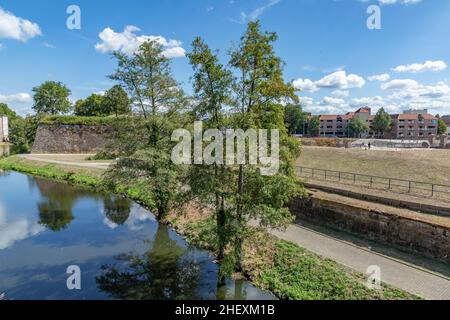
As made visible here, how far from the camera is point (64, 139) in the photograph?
138 ft

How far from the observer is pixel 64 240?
46.0ft

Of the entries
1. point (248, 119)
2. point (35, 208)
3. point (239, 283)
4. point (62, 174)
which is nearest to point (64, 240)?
point (35, 208)

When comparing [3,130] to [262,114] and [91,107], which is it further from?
[262,114]

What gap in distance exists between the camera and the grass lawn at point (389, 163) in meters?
20.3

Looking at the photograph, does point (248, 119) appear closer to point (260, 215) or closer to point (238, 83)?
point (238, 83)

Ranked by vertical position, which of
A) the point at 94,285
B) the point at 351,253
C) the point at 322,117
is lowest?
the point at 94,285

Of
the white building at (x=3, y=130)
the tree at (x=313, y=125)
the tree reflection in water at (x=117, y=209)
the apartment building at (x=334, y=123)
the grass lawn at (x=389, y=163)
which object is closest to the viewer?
the tree reflection in water at (x=117, y=209)

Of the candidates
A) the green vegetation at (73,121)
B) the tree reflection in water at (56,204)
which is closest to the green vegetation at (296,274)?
the tree reflection in water at (56,204)

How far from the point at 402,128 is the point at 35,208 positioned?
84.0 metres

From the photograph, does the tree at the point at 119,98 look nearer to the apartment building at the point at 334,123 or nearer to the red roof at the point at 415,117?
the apartment building at the point at 334,123

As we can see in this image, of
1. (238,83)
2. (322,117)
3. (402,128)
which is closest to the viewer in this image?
(238,83)

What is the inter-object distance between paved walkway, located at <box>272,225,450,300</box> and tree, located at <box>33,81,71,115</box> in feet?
194

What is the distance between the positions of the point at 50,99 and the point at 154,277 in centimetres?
5893

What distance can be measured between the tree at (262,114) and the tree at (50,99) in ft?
196
